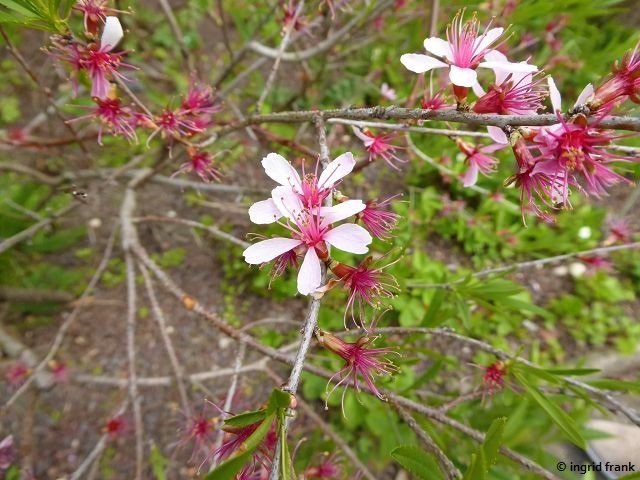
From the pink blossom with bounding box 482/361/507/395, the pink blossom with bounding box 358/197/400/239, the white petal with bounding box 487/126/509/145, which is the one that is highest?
the white petal with bounding box 487/126/509/145

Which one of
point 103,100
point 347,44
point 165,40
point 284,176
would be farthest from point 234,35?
point 284,176

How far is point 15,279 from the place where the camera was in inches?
101

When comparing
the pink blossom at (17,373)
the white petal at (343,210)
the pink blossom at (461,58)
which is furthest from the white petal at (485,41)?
the pink blossom at (17,373)

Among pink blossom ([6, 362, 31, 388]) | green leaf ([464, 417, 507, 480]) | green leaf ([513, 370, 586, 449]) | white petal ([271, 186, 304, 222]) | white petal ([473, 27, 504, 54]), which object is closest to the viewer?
green leaf ([464, 417, 507, 480])

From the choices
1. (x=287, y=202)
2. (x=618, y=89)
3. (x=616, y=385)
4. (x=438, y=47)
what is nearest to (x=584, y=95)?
(x=618, y=89)

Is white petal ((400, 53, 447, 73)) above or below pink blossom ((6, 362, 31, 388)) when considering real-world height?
above

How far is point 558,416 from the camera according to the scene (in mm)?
1222

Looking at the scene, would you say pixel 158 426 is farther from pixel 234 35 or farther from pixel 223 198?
pixel 234 35

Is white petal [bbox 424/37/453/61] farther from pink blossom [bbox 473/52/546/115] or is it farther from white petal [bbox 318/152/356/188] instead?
white petal [bbox 318/152/356/188]

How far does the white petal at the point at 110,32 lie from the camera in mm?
1083

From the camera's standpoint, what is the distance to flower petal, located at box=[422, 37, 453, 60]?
98 centimetres

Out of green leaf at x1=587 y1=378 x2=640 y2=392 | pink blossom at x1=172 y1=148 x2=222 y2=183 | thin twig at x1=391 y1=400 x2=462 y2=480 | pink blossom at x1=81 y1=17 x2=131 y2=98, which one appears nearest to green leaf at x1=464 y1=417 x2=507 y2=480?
thin twig at x1=391 y1=400 x2=462 y2=480

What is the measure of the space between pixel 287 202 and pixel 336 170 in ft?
0.44

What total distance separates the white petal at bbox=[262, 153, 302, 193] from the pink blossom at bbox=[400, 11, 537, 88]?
0.34 m
